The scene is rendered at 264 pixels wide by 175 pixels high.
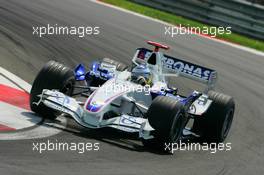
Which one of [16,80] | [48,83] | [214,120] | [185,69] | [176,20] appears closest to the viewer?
[48,83]

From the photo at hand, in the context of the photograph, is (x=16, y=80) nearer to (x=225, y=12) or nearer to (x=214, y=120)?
(x=214, y=120)

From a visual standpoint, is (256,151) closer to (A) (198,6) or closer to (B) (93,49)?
(B) (93,49)

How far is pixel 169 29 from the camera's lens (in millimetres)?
21688

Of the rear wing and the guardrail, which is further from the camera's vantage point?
the guardrail

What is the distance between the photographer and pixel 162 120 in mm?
9836

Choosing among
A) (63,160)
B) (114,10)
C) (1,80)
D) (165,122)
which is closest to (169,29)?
(114,10)

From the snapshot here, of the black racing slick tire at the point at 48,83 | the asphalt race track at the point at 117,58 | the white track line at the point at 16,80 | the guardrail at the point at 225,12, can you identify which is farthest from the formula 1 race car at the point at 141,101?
the guardrail at the point at 225,12

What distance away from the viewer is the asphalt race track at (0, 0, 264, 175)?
28.7ft

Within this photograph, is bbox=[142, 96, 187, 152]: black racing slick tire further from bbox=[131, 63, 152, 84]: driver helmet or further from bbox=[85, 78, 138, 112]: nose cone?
bbox=[131, 63, 152, 84]: driver helmet

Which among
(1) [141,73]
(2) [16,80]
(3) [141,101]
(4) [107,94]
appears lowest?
(2) [16,80]

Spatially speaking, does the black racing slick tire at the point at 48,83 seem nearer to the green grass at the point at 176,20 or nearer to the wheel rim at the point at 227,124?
the wheel rim at the point at 227,124

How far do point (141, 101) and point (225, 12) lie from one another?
43.0 ft

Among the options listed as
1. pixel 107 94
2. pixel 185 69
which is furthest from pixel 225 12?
pixel 107 94

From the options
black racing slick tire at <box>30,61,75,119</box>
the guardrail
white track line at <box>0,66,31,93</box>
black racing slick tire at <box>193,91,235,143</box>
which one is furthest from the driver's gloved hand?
the guardrail
